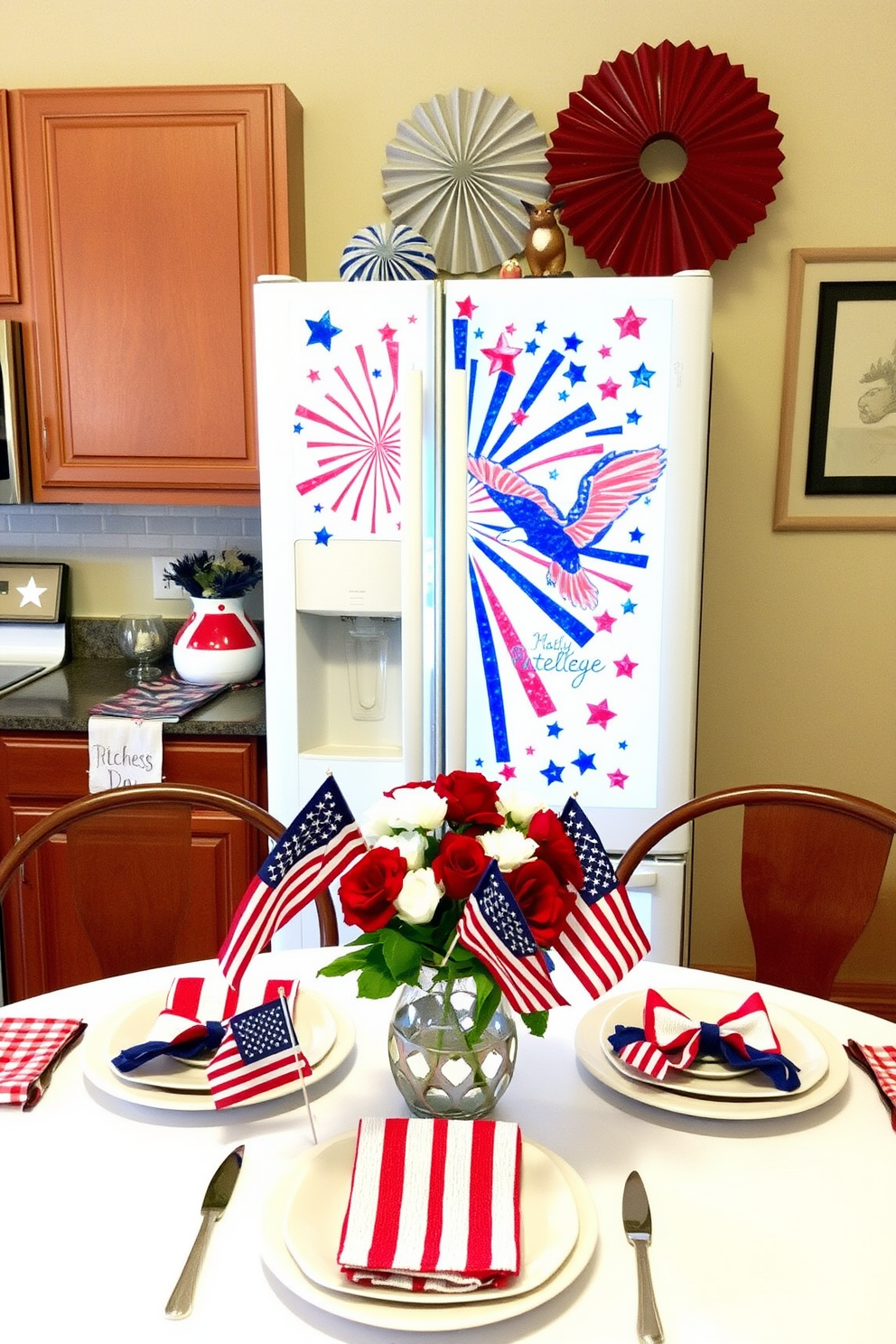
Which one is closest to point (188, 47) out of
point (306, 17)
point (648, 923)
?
point (306, 17)

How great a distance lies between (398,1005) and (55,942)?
1.62 meters

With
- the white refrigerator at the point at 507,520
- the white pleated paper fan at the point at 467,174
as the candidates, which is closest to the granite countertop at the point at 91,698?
the white refrigerator at the point at 507,520

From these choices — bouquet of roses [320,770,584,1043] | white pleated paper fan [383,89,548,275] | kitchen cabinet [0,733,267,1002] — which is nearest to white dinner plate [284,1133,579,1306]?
bouquet of roses [320,770,584,1043]

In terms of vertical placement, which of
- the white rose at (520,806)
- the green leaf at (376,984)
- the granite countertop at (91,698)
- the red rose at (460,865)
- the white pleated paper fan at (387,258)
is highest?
the white pleated paper fan at (387,258)

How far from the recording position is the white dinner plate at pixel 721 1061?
1065 millimetres

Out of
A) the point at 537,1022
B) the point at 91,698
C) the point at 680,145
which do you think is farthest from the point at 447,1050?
the point at 680,145

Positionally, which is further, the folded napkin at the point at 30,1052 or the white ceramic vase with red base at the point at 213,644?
the white ceramic vase with red base at the point at 213,644

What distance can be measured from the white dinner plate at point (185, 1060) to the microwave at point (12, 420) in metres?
1.66

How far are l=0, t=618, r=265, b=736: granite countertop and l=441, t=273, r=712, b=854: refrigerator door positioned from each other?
53 cm

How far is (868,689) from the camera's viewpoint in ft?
9.07

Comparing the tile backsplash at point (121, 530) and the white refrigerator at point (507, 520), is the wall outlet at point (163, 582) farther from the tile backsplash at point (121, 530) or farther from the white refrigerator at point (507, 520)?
the white refrigerator at point (507, 520)

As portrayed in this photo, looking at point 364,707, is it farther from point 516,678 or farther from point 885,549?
point 885,549

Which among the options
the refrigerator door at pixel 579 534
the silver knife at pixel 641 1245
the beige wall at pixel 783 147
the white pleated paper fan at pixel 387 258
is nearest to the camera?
the silver knife at pixel 641 1245

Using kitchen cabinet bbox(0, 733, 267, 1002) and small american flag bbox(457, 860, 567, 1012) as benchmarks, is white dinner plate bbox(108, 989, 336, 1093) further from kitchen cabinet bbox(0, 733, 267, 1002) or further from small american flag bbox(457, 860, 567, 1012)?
kitchen cabinet bbox(0, 733, 267, 1002)
